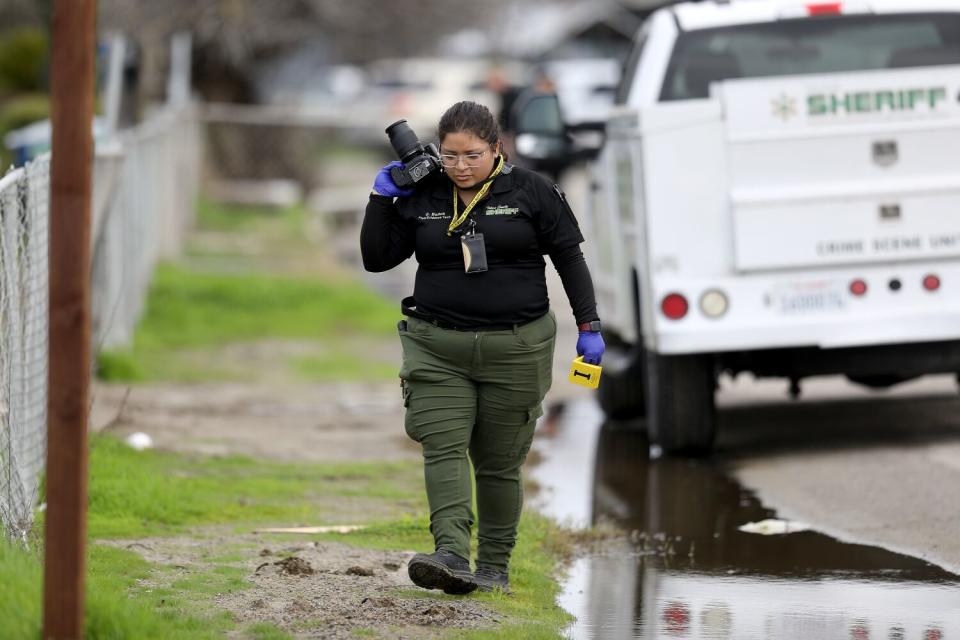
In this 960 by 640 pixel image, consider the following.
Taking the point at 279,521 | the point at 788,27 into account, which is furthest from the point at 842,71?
the point at 279,521

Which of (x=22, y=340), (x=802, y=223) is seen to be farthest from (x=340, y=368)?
(x=22, y=340)

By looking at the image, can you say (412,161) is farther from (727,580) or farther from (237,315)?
(237,315)

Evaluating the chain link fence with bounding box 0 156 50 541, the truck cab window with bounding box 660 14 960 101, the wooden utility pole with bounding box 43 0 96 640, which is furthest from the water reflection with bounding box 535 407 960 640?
the truck cab window with bounding box 660 14 960 101

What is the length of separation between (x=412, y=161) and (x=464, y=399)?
0.81 metres

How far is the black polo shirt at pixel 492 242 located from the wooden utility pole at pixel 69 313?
1.66m

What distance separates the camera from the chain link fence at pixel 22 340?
21.1 ft

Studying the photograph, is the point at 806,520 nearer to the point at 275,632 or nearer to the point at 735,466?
the point at 735,466

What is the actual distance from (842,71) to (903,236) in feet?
3.00

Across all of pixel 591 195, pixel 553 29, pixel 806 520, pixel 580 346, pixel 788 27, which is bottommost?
pixel 806 520

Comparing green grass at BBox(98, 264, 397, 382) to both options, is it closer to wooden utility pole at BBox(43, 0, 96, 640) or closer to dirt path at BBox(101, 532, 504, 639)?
dirt path at BBox(101, 532, 504, 639)

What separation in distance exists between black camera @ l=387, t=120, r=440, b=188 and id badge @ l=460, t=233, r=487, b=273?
255mm

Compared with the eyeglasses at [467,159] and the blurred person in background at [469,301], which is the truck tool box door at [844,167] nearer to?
the blurred person in background at [469,301]

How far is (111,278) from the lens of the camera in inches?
496

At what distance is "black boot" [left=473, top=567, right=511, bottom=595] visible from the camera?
6.25 m
